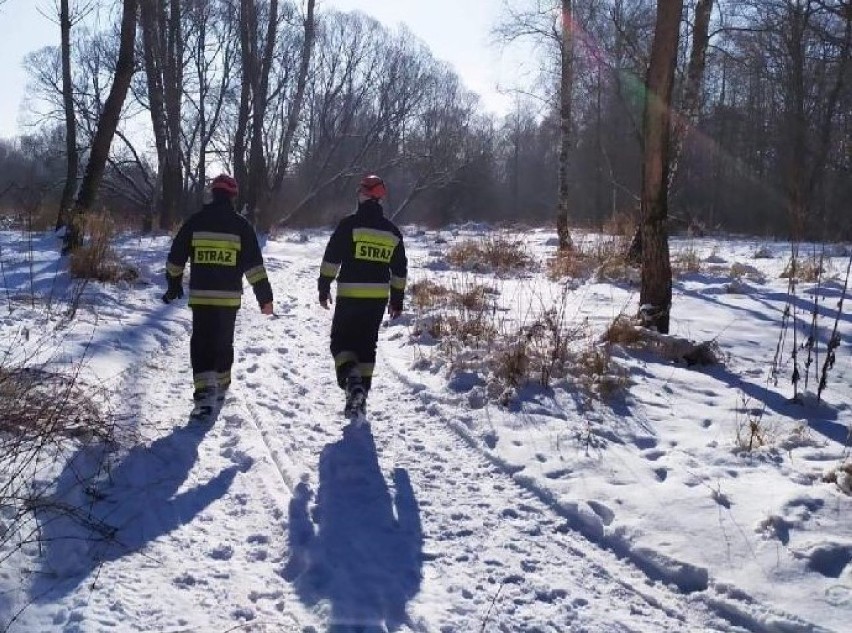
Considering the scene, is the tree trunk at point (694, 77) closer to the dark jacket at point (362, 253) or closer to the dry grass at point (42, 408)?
the dark jacket at point (362, 253)

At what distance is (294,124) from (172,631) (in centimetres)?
1891

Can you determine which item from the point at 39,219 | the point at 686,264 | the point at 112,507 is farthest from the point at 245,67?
the point at 112,507

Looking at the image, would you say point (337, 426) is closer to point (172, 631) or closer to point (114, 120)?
point (172, 631)

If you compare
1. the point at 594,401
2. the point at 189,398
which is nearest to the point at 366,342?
the point at 189,398

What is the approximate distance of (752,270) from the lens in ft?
35.9

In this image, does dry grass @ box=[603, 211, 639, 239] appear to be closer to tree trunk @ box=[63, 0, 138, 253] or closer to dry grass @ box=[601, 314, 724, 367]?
dry grass @ box=[601, 314, 724, 367]

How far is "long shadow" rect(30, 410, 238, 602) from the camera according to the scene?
2713 mm

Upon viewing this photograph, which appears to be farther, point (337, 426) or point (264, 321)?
point (264, 321)

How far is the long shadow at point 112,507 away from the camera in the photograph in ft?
8.90

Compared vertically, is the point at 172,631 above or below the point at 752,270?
below

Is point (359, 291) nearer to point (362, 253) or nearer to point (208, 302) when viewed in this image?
point (362, 253)

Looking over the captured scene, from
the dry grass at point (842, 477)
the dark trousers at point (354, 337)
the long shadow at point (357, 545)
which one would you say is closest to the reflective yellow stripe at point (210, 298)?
the dark trousers at point (354, 337)

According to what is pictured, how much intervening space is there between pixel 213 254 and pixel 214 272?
14cm

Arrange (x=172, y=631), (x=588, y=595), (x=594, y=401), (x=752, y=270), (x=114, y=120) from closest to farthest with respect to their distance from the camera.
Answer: (x=172, y=631) → (x=588, y=595) → (x=594, y=401) → (x=114, y=120) → (x=752, y=270)
